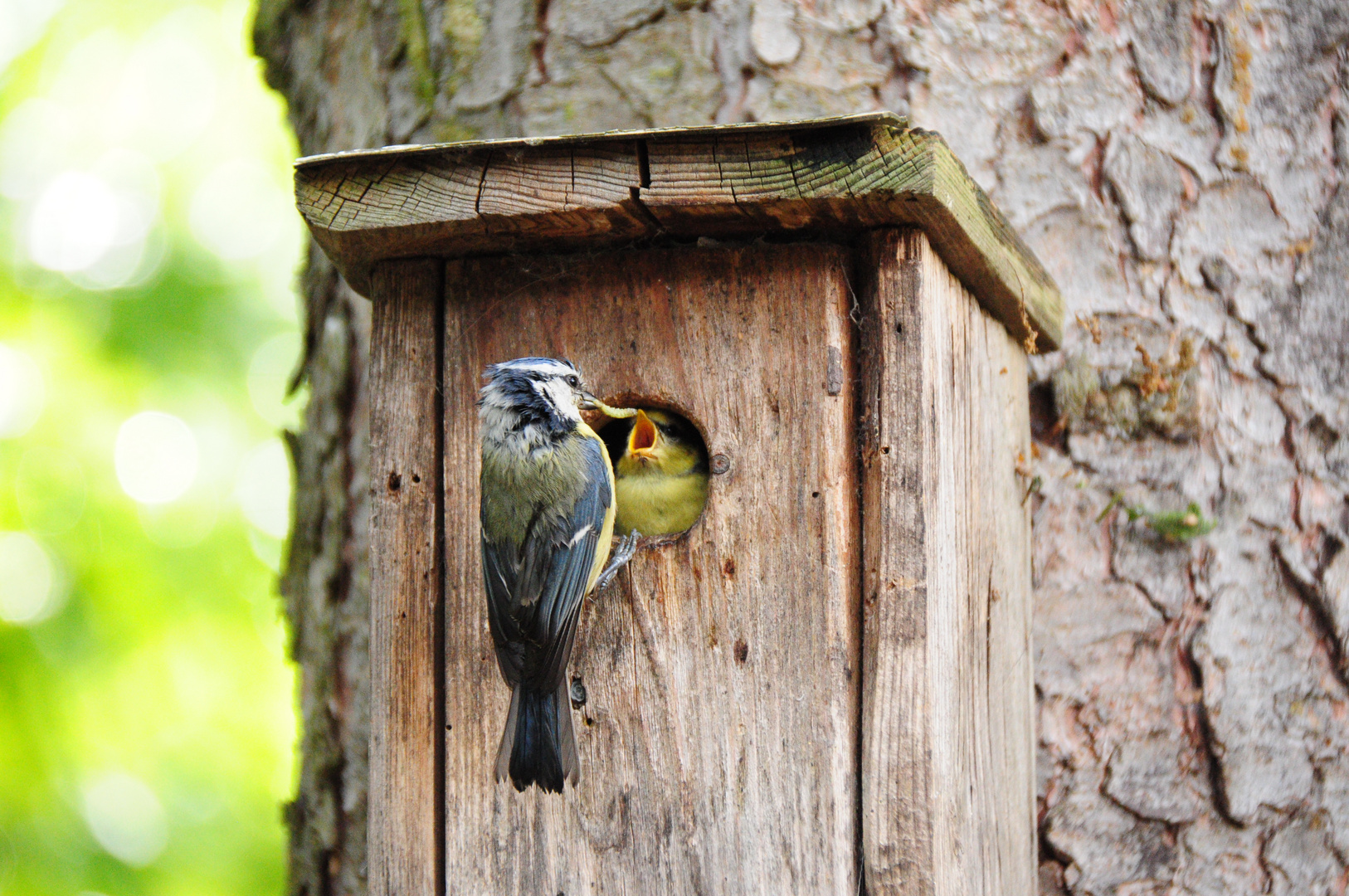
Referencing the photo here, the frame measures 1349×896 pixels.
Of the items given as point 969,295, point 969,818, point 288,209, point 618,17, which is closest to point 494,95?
point 618,17

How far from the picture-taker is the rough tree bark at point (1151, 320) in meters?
2.12

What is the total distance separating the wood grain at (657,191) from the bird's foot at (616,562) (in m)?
0.50

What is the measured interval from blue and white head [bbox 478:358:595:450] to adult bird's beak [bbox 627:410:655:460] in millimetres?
226

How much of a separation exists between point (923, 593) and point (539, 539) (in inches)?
24.3

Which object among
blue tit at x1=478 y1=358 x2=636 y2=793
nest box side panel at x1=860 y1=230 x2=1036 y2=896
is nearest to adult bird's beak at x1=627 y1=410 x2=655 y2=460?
blue tit at x1=478 y1=358 x2=636 y2=793

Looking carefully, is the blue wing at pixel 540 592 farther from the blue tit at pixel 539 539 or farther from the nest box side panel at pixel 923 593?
the nest box side panel at pixel 923 593

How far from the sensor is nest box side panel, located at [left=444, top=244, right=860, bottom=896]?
1600 mm

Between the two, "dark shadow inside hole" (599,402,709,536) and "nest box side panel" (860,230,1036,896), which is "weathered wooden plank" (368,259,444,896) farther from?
"nest box side panel" (860,230,1036,896)

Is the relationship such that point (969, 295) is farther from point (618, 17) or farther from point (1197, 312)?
point (618, 17)

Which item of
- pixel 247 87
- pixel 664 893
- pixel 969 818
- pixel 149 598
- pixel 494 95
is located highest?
pixel 247 87

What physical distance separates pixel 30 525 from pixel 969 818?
5.19 meters

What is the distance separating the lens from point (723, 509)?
1672mm

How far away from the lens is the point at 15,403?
542 cm

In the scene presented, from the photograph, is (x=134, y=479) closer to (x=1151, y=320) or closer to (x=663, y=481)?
(x=663, y=481)
